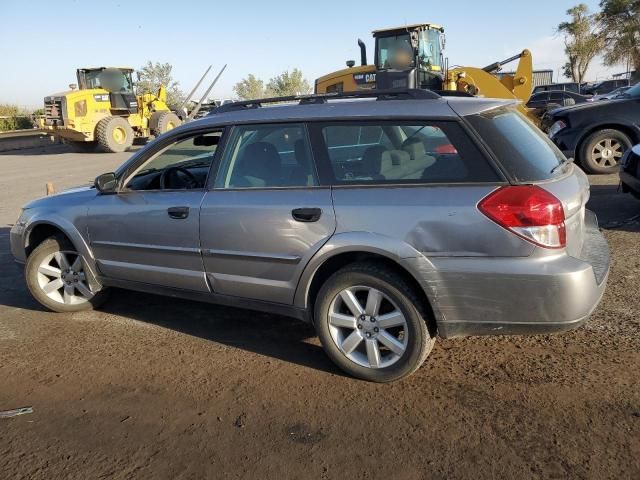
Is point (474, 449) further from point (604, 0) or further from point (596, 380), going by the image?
point (604, 0)

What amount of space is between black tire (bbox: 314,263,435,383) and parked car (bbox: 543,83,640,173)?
284 inches

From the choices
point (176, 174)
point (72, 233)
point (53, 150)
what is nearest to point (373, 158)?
point (176, 174)

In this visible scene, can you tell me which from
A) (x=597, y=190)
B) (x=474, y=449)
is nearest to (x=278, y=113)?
(x=474, y=449)

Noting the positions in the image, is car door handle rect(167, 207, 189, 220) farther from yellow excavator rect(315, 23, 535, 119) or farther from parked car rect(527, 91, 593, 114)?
parked car rect(527, 91, 593, 114)

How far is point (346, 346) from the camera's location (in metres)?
3.39

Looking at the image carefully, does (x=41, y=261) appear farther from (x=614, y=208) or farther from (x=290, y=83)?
(x=290, y=83)

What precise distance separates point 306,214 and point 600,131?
757 cm

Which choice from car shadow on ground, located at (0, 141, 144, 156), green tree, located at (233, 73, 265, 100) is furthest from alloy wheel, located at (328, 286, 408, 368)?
green tree, located at (233, 73, 265, 100)

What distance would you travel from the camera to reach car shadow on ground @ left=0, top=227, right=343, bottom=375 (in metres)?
3.88

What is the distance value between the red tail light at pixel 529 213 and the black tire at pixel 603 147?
7.15 m

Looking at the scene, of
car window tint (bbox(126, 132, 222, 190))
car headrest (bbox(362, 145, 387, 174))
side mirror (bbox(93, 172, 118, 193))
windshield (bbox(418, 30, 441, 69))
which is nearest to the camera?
car headrest (bbox(362, 145, 387, 174))

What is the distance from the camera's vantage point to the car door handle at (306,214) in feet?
11.0

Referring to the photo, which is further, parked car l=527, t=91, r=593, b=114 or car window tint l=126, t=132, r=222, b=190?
parked car l=527, t=91, r=593, b=114

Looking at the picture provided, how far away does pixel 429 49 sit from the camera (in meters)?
13.7
